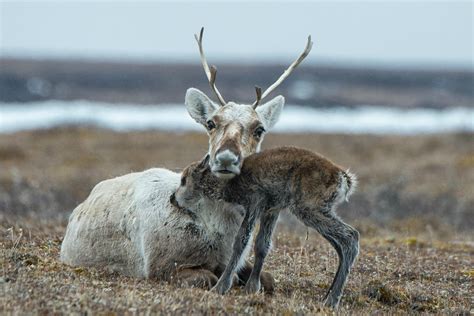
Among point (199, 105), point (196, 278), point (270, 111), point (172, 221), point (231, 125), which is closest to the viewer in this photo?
point (196, 278)

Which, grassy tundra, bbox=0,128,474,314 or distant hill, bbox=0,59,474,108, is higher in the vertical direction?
distant hill, bbox=0,59,474,108

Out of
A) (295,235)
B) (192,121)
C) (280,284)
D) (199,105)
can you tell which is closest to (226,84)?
(192,121)

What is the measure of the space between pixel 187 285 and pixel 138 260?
107 centimetres

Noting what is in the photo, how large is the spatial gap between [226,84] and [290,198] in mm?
64736

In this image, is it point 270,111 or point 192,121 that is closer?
point 270,111

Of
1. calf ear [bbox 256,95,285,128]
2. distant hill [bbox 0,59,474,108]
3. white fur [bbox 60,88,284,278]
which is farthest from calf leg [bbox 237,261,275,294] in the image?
distant hill [bbox 0,59,474,108]

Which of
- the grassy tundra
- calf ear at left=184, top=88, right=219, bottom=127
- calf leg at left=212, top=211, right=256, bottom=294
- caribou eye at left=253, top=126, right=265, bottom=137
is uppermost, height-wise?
calf ear at left=184, top=88, right=219, bottom=127

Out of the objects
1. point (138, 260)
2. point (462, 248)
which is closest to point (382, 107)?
point (462, 248)

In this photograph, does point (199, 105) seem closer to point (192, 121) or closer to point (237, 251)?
point (237, 251)

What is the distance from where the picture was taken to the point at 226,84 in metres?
Answer: 73.2

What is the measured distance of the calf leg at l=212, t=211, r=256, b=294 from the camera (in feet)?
28.5

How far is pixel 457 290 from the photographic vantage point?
10086 mm

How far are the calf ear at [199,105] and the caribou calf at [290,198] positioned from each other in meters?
1.34

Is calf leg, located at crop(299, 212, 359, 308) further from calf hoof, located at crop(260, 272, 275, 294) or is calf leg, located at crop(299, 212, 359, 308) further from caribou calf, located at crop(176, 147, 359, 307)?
calf hoof, located at crop(260, 272, 275, 294)
